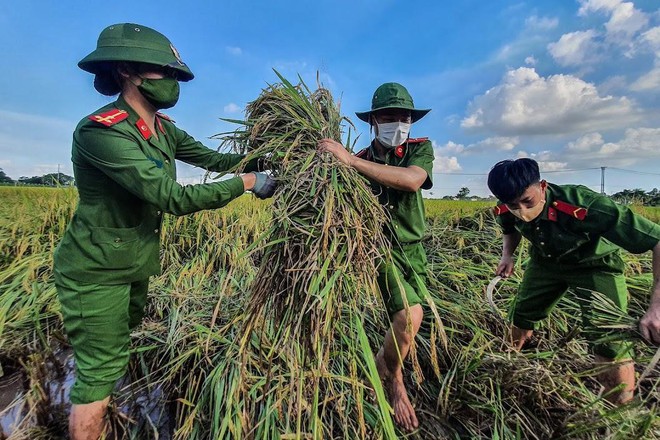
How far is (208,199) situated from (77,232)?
61cm

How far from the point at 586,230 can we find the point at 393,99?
1215mm

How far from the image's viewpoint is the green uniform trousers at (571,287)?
73.5 inches

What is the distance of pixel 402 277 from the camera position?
1.97 meters

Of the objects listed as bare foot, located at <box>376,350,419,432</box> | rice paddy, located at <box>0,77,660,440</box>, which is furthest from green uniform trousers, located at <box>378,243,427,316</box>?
bare foot, located at <box>376,350,419,432</box>

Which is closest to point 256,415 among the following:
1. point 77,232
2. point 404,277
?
point 404,277

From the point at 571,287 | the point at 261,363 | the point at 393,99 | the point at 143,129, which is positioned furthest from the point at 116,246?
the point at 571,287

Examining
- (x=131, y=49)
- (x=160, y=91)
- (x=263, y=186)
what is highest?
(x=131, y=49)

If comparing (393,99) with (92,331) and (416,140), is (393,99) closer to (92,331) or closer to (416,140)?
(416,140)

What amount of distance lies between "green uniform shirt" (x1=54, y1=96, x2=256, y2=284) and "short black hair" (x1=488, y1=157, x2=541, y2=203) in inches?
51.5

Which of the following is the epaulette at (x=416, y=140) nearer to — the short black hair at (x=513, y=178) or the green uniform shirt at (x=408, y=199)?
the green uniform shirt at (x=408, y=199)

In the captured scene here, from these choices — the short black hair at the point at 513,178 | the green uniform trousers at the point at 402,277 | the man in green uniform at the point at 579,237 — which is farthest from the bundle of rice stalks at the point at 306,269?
the man in green uniform at the point at 579,237

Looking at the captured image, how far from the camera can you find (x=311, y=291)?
125 centimetres

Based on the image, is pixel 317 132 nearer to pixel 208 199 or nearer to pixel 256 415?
pixel 208 199

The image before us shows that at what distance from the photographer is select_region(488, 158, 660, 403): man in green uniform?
1.73 metres
